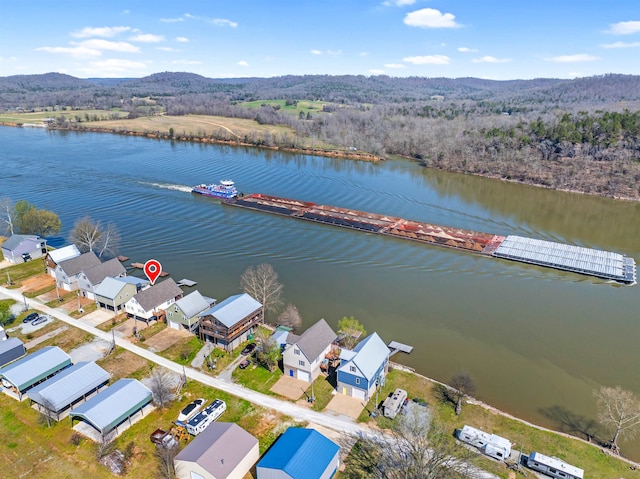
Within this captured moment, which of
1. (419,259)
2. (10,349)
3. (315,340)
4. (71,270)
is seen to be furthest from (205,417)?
(419,259)

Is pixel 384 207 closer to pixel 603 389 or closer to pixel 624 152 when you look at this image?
pixel 603 389

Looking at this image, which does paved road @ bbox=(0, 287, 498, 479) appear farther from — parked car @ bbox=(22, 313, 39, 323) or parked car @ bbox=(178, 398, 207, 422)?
parked car @ bbox=(22, 313, 39, 323)

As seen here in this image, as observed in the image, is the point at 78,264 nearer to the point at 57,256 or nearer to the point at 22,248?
the point at 57,256

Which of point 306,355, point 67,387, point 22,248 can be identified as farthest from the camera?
point 22,248

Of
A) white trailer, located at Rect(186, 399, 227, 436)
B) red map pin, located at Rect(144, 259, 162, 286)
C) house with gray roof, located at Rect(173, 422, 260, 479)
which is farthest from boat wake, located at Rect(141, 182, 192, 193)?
house with gray roof, located at Rect(173, 422, 260, 479)

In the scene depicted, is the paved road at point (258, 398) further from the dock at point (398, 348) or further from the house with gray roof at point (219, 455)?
the dock at point (398, 348)

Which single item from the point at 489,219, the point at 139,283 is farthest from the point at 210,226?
the point at 489,219

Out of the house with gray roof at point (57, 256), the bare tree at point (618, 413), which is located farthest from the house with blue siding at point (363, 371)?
the house with gray roof at point (57, 256)
